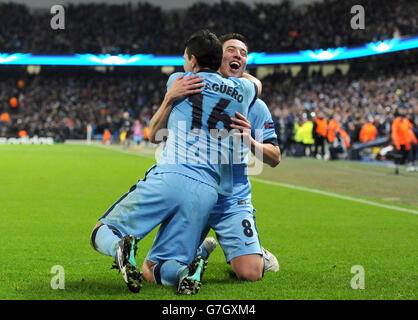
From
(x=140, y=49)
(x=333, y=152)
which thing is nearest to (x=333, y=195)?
(x=333, y=152)

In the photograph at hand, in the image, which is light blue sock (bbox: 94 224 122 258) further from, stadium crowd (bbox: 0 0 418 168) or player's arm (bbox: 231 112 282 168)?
stadium crowd (bbox: 0 0 418 168)

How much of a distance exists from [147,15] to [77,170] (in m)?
37.1

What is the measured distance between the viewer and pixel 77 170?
57.3 feet

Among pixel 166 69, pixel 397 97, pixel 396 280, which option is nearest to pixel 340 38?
Answer: pixel 397 97

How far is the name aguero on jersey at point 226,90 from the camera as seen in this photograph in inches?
179

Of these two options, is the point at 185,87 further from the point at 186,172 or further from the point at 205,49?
the point at 186,172

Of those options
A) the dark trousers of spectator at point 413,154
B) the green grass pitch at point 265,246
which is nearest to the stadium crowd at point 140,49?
the dark trousers of spectator at point 413,154

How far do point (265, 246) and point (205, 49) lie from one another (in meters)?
2.99

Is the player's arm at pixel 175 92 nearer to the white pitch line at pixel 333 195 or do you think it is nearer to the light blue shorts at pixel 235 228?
the light blue shorts at pixel 235 228

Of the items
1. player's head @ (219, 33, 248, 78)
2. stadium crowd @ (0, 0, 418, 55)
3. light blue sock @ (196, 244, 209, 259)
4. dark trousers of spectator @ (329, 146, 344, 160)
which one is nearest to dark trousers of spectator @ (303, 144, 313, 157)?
dark trousers of spectator @ (329, 146, 344, 160)

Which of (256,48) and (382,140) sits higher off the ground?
(256,48)

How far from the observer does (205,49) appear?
4555 millimetres
